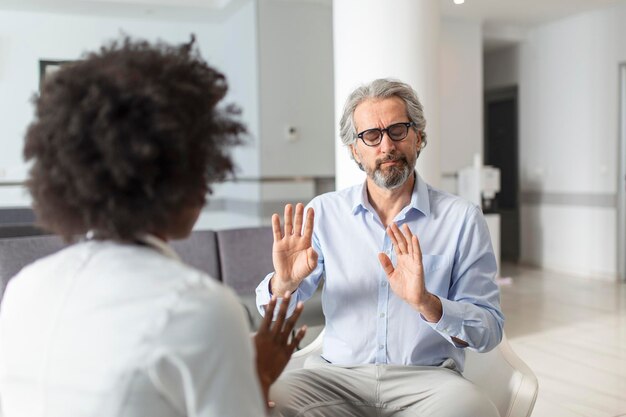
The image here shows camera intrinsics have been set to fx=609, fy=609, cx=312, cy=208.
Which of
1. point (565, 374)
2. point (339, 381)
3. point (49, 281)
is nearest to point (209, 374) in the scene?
point (49, 281)

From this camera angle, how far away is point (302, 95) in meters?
6.14

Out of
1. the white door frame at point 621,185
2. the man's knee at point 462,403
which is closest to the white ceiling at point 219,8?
the white door frame at point 621,185

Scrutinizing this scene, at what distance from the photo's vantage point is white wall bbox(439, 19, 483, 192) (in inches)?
254

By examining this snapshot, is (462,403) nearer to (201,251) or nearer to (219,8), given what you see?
(201,251)

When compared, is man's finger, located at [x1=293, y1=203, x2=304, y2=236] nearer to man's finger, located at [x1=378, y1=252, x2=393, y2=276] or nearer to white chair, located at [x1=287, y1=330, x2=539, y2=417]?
man's finger, located at [x1=378, y1=252, x2=393, y2=276]

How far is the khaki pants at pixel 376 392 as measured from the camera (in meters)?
1.59

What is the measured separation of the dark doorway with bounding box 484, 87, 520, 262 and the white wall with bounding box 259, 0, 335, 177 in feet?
8.39

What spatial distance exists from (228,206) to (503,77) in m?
3.78

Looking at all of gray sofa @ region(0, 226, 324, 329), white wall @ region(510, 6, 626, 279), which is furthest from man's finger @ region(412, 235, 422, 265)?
white wall @ region(510, 6, 626, 279)

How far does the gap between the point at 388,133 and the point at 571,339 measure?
3.02m

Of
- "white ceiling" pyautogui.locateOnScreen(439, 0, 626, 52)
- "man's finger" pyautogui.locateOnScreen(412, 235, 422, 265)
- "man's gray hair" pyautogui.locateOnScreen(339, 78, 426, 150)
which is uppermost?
"white ceiling" pyautogui.locateOnScreen(439, 0, 626, 52)

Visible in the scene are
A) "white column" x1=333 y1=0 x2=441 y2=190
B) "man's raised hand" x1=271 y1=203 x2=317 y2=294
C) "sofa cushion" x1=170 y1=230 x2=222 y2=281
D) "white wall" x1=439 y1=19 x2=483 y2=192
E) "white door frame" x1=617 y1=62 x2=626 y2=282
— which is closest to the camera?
"man's raised hand" x1=271 y1=203 x2=317 y2=294

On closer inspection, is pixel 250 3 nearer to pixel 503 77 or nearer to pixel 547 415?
pixel 503 77

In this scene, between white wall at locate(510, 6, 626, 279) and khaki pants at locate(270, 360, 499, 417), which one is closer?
khaki pants at locate(270, 360, 499, 417)
